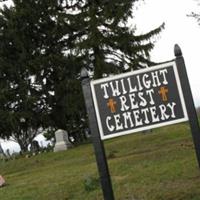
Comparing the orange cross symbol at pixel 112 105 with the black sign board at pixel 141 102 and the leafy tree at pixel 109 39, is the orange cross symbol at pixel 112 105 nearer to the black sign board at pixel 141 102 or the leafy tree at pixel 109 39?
the black sign board at pixel 141 102

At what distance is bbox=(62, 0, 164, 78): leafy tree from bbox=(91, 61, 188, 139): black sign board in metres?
20.5

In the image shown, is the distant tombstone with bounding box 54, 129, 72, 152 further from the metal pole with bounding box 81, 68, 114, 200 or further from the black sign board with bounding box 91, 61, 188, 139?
the black sign board with bounding box 91, 61, 188, 139

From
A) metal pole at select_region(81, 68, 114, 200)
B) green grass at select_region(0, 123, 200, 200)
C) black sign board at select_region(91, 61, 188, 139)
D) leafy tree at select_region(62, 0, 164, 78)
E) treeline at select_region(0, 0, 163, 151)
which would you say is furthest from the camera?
treeline at select_region(0, 0, 163, 151)

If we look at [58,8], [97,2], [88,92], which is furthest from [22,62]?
[88,92]

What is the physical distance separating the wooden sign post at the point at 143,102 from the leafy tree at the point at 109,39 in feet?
67.2

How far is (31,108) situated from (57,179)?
24.8 metres

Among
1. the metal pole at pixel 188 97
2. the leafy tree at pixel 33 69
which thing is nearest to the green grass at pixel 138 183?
the metal pole at pixel 188 97

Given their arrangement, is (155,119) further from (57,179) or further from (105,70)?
(105,70)

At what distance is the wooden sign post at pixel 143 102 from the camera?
258 inches

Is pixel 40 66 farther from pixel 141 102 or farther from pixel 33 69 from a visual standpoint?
pixel 141 102

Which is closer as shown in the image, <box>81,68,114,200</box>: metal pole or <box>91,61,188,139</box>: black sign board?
<box>91,61,188,139</box>: black sign board

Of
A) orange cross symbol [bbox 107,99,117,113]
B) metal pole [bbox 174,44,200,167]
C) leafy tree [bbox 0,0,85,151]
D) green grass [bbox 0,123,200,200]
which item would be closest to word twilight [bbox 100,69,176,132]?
orange cross symbol [bbox 107,99,117,113]

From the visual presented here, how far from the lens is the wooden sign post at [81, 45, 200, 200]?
258 inches

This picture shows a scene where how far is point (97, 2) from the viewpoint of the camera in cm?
2912
